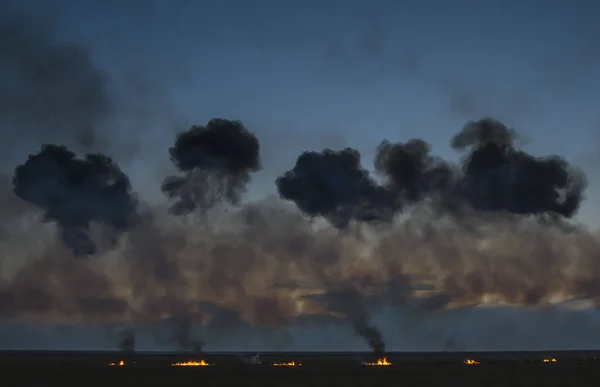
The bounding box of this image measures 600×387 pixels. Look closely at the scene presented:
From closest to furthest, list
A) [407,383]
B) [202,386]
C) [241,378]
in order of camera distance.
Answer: [202,386], [407,383], [241,378]

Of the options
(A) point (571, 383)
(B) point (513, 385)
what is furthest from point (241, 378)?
(A) point (571, 383)

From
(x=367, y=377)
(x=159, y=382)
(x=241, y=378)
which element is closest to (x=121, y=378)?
(x=159, y=382)

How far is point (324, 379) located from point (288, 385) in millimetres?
9882

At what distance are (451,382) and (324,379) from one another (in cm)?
1459

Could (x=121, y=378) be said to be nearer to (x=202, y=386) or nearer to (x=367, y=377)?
(x=202, y=386)

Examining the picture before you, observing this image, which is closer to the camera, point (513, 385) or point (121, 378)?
point (513, 385)

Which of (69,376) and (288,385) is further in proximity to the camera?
(69,376)

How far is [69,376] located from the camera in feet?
292

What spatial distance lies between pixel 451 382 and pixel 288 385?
18.2 meters

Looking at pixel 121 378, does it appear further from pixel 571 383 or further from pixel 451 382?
pixel 571 383

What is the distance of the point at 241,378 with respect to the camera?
85.9m

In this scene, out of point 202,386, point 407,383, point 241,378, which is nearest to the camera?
point 202,386

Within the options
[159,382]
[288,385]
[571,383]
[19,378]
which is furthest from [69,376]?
[571,383]

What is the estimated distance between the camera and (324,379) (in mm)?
85250
